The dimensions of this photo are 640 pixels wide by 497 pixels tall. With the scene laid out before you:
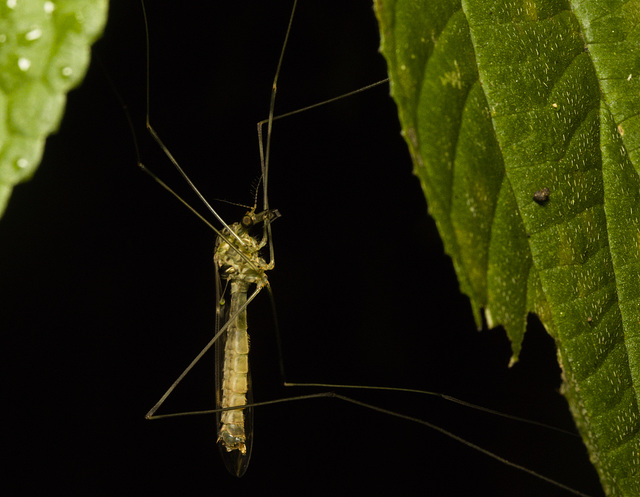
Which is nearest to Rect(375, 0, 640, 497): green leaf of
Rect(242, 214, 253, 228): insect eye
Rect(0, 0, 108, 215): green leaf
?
Rect(0, 0, 108, 215): green leaf

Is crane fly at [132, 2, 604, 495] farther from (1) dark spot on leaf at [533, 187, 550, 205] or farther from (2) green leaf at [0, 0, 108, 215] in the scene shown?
(2) green leaf at [0, 0, 108, 215]

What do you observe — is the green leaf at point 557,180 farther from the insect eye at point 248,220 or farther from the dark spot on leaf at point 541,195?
the insect eye at point 248,220

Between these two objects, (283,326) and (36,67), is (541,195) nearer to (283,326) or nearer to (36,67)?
(36,67)

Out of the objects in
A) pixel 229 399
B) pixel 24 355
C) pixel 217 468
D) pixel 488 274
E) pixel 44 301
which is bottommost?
pixel 217 468

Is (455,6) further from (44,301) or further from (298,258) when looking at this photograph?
(44,301)

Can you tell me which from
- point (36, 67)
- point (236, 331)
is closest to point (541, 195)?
point (36, 67)

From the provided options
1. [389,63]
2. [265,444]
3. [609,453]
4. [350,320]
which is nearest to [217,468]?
[265,444]
